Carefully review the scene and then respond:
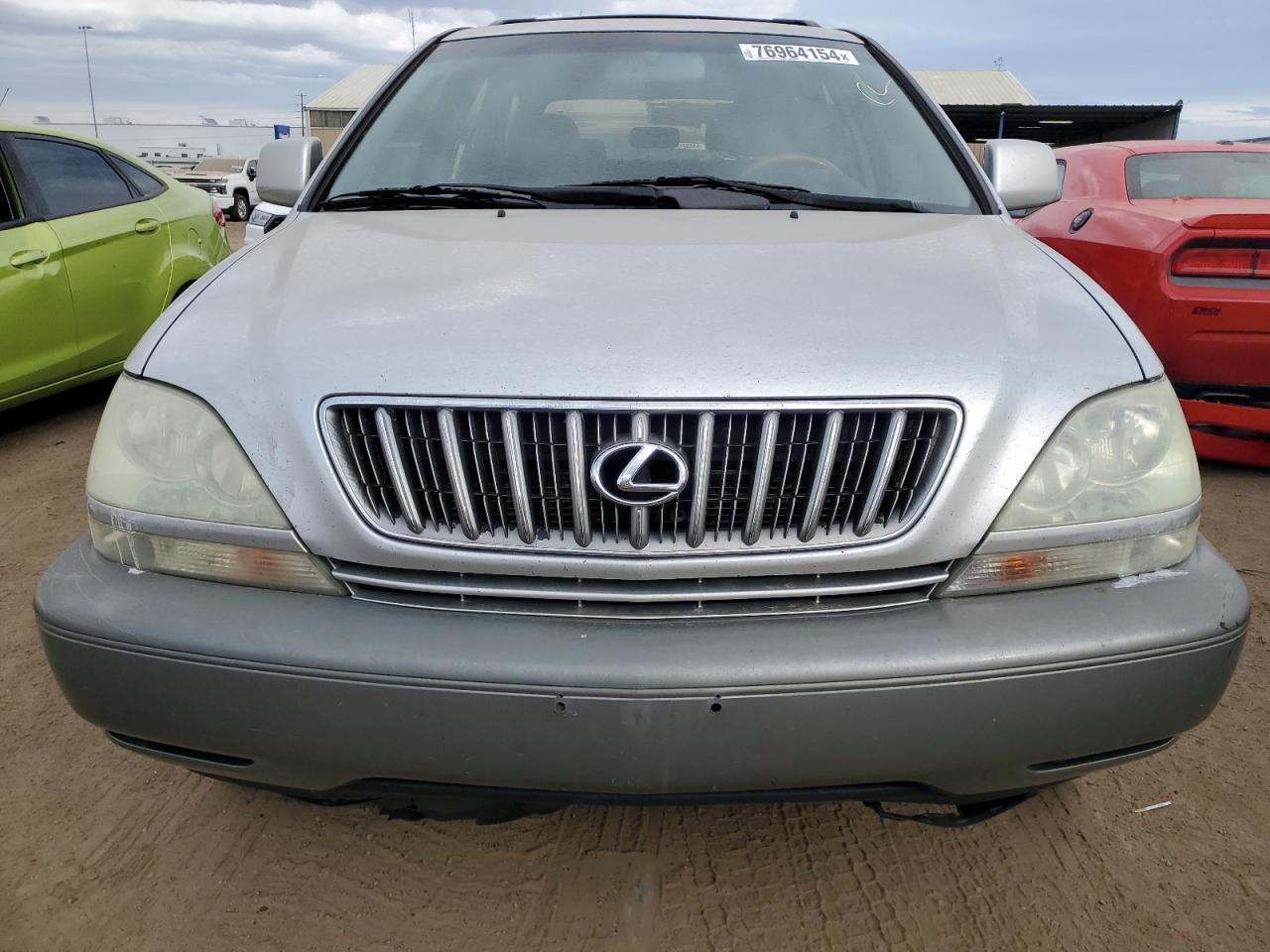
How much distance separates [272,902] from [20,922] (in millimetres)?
442

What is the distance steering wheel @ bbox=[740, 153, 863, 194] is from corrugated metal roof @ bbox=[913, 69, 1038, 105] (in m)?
31.2

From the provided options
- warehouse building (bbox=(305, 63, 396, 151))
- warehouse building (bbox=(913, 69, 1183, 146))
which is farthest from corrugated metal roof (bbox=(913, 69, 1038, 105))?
warehouse building (bbox=(305, 63, 396, 151))

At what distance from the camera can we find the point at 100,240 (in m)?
4.73

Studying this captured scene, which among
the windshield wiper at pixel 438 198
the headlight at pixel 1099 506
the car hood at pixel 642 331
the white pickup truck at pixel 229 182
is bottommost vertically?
the white pickup truck at pixel 229 182

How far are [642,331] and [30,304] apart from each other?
3.91 metres

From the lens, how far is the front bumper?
52.8 inches

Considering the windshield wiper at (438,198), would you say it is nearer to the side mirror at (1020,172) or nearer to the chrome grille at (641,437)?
the chrome grille at (641,437)

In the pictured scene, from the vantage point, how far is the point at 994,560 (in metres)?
1.48

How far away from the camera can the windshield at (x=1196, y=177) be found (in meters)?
4.98

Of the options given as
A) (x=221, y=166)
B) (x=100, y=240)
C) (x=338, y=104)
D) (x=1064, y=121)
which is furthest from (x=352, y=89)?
(x=100, y=240)

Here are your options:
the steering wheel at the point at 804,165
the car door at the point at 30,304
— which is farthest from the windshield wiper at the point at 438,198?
the car door at the point at 30,304

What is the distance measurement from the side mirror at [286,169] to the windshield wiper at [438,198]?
354mm

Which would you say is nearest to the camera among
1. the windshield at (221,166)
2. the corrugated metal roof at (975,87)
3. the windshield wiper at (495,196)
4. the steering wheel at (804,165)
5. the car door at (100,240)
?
the windshield wiper at (495,196)

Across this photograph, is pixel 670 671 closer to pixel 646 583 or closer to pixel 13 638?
pixel 646 583
